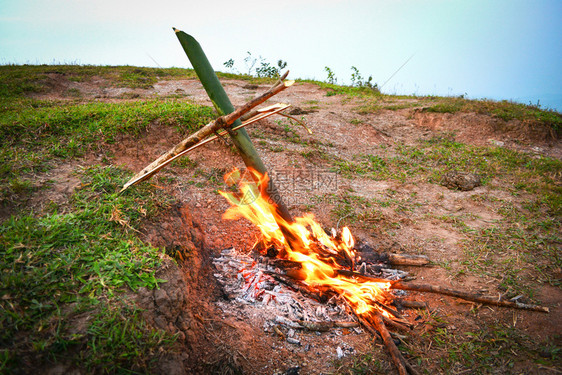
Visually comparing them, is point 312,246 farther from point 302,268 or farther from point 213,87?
point 213,87

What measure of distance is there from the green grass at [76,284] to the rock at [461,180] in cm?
547

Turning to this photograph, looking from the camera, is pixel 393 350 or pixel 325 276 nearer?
pixel 393 350

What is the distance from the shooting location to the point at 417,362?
2332mm

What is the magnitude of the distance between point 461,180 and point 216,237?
15.7ft

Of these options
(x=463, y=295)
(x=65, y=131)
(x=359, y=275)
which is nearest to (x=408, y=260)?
(x=463, y=295)

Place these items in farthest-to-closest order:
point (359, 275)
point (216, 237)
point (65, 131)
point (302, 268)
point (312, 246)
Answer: point (65, 131) → point (216, 237) → point (312, 246) → point (302, 268) → point (359, 275)

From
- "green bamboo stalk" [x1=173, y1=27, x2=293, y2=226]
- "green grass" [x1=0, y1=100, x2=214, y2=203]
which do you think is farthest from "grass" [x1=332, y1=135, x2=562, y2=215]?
"green bamboo stalk" [x1=173, y1=27, x2=293, y2=226]

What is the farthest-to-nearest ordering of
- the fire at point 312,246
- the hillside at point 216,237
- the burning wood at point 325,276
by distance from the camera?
the fire at point 312,246 < the burning wood at point 325,276 < the hillside at point 216,237

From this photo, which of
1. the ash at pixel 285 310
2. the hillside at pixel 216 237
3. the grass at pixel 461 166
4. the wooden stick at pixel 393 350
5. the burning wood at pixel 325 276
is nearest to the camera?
the hillside at pixel 216 237

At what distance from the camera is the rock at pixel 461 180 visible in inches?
210

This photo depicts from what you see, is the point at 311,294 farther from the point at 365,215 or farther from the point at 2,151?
the point at 2,151

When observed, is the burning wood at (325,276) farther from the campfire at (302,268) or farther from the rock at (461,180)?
the rock at (461,180)

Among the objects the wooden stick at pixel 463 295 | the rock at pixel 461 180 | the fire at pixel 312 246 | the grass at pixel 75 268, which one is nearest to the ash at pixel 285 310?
the fire at pixel 312 246

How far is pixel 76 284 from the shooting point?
1757 mm
